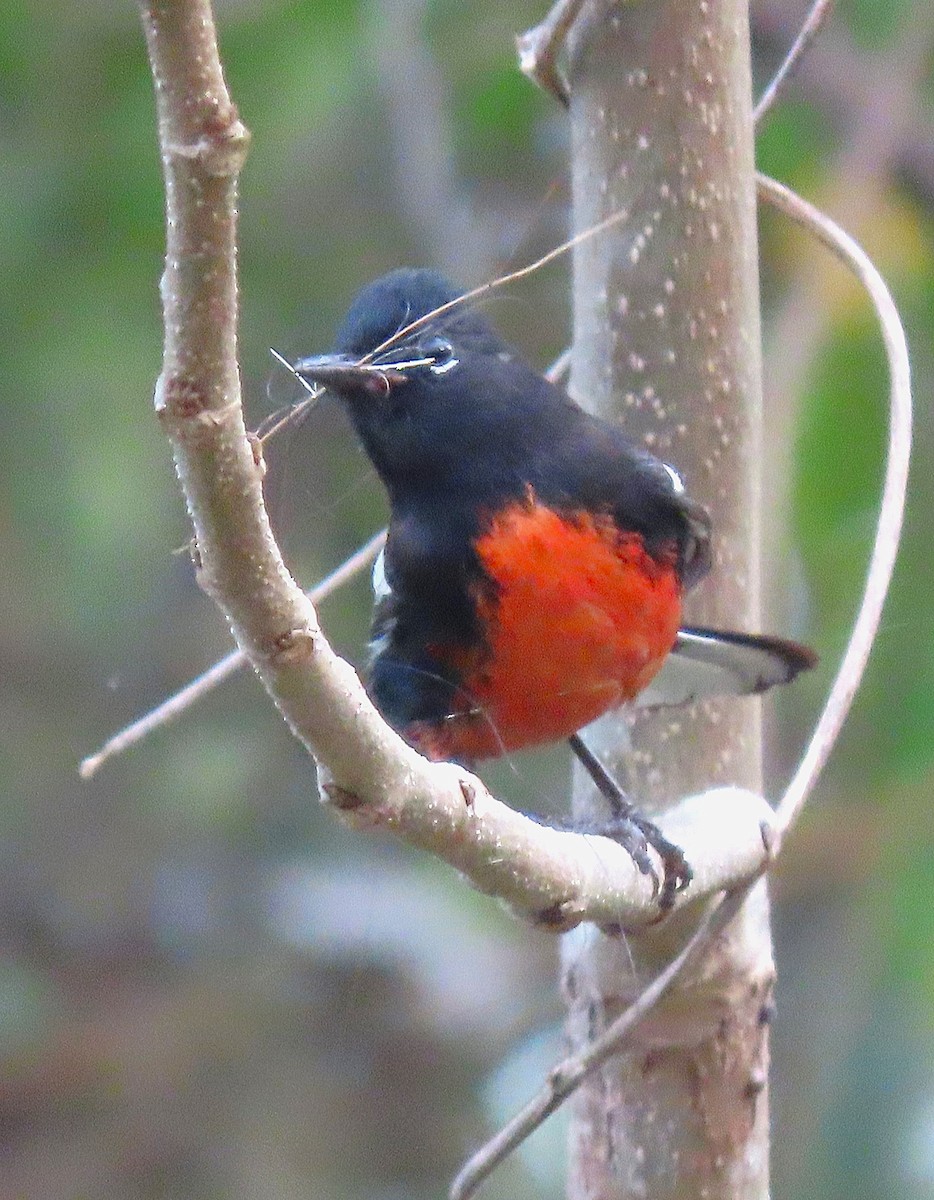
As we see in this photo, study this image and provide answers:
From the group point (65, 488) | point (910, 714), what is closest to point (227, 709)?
point (65, 488)

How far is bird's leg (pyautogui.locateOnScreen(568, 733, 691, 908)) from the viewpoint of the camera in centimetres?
151

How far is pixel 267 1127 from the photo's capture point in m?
3.57

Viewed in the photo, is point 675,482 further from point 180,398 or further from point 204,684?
point 180,398

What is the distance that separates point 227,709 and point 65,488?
0.58 m

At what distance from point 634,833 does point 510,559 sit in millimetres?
362

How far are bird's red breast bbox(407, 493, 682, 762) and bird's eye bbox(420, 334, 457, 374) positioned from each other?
19 cm

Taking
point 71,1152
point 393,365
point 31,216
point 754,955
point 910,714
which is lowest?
point 71,1152

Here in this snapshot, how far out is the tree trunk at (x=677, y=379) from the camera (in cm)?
178

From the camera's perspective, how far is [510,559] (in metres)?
1.85

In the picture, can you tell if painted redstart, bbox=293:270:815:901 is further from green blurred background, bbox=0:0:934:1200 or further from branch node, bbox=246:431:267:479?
→ green blurred background, bbox=0:0:934:1200

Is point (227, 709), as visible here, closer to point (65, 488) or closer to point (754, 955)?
point (65, 488)

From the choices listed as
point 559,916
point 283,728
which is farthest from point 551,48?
point 283,728

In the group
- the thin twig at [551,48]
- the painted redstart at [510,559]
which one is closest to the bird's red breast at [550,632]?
the painted redstart at [510,559]

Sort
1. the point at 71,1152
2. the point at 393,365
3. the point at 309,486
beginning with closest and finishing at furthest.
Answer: the point at 309,486 < the point at 393,365 < the point at 71,1152
